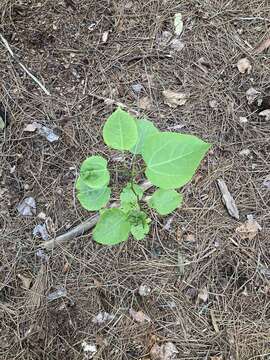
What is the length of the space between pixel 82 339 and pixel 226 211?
845mm

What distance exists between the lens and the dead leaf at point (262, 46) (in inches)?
93.5

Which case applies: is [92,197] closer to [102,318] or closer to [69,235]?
[69,235]

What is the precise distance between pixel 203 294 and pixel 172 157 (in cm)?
82

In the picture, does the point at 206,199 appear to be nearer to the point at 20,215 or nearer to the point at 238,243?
the point at 238,243

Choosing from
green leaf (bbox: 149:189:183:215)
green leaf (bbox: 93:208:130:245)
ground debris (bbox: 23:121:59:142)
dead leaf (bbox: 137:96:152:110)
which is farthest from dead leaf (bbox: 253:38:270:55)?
green leaf (bbox: 93:208:130:245)

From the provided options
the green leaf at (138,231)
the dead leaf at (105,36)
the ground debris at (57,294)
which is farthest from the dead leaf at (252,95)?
the ground debris at (57,294)

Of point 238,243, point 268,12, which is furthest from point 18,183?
point 268,12

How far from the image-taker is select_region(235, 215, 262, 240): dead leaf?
2.14 m

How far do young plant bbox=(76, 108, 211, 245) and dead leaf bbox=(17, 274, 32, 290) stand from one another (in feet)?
1.73

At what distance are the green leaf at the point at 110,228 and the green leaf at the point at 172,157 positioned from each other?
25cm

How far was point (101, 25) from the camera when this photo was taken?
2.38 meters

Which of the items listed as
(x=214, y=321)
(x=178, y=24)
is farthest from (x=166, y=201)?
(x=178, y=24)

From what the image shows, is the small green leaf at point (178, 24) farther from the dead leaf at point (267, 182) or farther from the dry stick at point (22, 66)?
the dead leaf at point (267, 182)

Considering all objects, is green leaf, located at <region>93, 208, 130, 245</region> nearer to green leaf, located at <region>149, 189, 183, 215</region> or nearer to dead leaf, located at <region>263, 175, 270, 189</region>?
green leaf, located at <region>149, 189, 183, 215</region>
